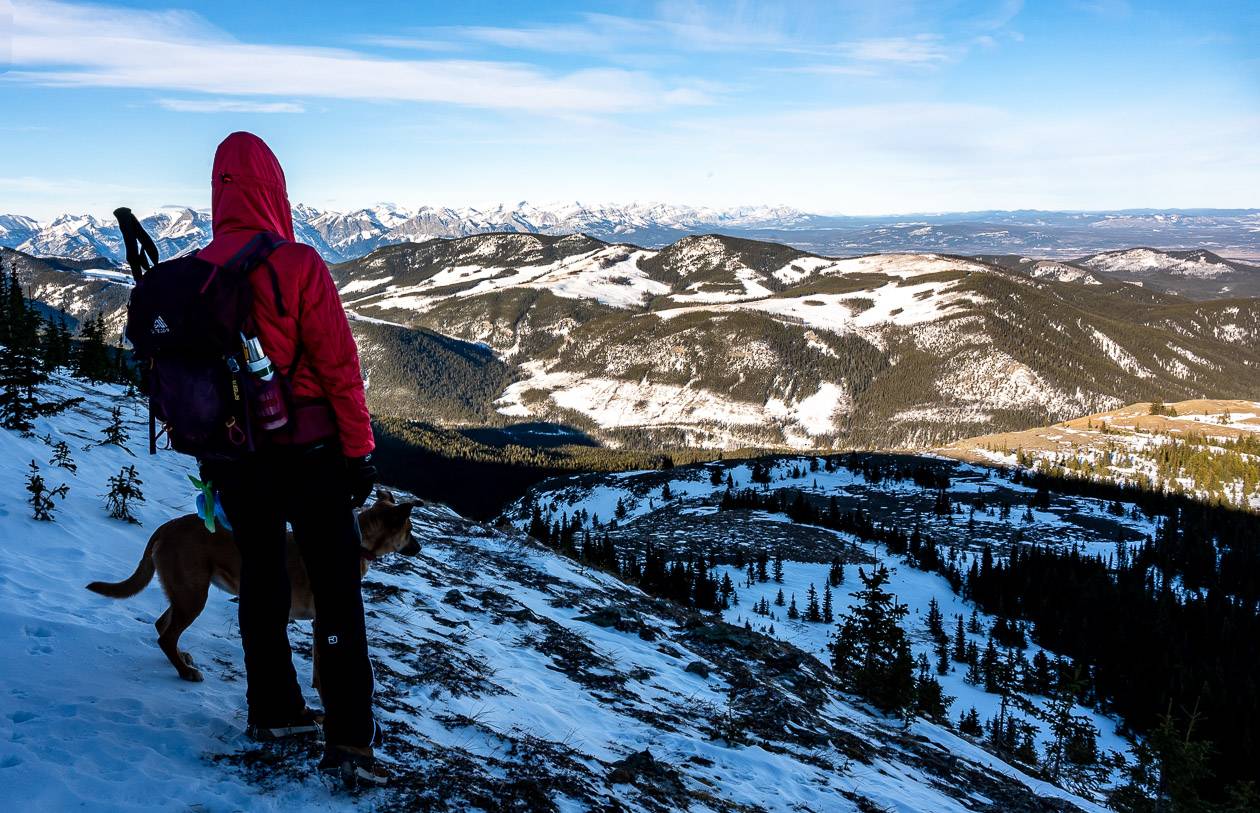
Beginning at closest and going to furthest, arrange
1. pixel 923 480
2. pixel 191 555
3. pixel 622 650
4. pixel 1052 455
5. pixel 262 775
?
pixel 262 775 → pixel 191 555 → pixel 622 650 → pixel 923 480 → pixel 1052 455

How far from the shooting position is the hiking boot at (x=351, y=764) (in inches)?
202

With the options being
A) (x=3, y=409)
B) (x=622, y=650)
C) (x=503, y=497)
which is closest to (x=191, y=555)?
(x=622, y=650)

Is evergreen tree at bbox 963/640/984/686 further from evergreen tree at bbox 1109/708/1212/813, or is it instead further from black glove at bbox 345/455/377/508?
black glove at bbox 345/455/377/508

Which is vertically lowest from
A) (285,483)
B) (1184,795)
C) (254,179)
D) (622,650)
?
(1184,795)

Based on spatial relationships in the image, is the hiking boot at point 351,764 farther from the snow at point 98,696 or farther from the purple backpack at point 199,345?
the purple backpack at point 199,345

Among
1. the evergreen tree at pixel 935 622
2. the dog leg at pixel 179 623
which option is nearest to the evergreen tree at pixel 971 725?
the evergreen tree at pixel 935 622

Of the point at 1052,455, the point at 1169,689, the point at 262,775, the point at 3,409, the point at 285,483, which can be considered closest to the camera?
the point at 285,483

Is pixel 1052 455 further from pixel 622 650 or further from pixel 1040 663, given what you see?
pixel 622 650

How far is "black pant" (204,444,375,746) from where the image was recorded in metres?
4.72

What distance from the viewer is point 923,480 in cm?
16562

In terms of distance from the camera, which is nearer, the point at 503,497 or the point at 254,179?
the point at 254,179

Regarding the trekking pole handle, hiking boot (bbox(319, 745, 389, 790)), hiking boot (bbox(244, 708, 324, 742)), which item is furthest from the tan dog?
the trekking pole handle

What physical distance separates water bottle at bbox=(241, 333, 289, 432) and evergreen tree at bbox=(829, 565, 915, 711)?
720 inches

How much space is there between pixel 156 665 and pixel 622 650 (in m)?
9.78
